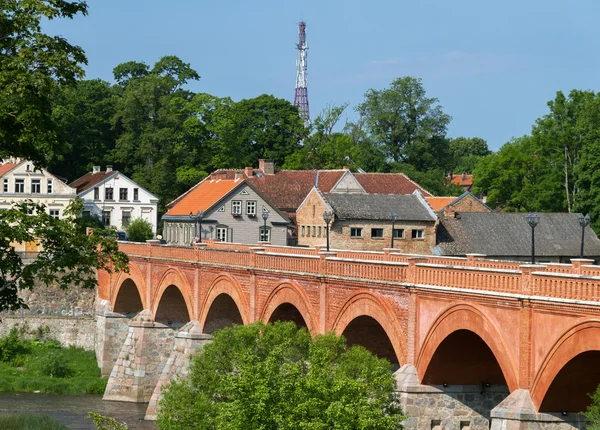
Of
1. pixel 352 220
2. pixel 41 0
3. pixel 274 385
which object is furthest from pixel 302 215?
pixel 41 0

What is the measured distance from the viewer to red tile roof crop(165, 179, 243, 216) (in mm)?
81562

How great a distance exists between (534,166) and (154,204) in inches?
1201

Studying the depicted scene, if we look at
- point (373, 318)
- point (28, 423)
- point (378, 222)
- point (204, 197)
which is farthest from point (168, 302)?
point (204, 197)

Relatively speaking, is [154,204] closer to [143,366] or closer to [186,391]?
[143,366]

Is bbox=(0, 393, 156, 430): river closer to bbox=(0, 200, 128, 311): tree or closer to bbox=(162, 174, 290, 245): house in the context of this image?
bbox=(0, 200, 128, 311): tree

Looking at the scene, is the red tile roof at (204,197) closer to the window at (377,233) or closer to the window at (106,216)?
the window at (106,216)

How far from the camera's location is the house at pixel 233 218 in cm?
8119

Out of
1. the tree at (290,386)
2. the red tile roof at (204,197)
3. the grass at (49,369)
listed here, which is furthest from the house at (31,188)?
the tree at (290,386)

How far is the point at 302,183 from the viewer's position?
89.0 meters

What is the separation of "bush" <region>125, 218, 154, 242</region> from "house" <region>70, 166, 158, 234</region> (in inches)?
128

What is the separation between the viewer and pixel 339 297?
3581cm

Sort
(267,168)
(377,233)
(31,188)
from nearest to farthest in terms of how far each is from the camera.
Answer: (377,233) → (31,188) → (267,168)

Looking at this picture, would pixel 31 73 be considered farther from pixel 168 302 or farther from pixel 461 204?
pixel 461 204

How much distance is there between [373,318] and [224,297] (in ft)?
46.6
